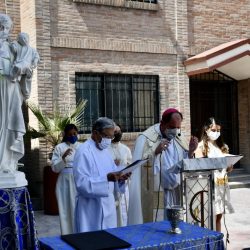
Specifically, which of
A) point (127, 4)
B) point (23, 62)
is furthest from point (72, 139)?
point (127, 4)

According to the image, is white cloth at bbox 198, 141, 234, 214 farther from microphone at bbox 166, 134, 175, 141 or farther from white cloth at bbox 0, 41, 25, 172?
white cloth at bbox 0, 41, 25, 172

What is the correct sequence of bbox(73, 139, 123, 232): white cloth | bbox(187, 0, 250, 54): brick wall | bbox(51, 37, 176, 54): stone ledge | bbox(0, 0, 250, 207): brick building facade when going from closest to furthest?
bbox(73, 139, 123, 232): white cloth → bbox(0, 0, 250, 207): brick building facade → bbox(51, 37, 176, 54): stone ledge → bbox(187, 0, 250, 54): brick wall

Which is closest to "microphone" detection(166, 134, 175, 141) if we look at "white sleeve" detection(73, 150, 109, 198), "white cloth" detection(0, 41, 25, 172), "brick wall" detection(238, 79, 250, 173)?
"white sleeve" detection(73, 150, 109, 198)

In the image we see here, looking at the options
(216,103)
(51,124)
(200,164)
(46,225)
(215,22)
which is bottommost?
(46,225)

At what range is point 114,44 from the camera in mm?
11953

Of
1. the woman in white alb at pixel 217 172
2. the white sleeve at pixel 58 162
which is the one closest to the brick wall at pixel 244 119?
the woman in white alb at pixel 217 172

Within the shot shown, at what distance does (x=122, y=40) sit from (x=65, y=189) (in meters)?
5.64

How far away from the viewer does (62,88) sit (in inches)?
440

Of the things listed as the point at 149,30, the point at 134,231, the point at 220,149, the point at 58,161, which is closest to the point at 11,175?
the point at 134,231

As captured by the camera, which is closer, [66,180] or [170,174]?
[170,174]

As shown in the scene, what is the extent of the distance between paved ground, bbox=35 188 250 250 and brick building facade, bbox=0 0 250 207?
1.64 meters

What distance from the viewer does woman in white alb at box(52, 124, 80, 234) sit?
24.1 feet

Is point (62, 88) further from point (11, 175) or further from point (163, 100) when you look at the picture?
point (11, 175)

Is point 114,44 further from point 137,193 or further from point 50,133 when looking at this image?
point 137,193
